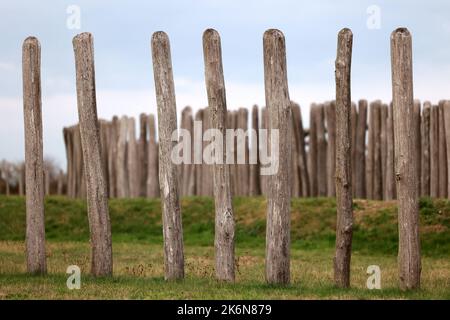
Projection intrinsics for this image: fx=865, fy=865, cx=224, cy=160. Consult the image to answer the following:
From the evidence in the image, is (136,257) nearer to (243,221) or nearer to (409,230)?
(243,221)

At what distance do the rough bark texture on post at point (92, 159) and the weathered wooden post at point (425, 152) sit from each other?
12065mm

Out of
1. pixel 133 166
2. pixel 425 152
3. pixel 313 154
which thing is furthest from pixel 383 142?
pixel 133 166

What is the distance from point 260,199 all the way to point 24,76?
10.8 meters

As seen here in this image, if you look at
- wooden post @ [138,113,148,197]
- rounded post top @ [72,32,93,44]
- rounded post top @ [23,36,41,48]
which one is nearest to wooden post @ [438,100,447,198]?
wooden post @ [138,113,148,197]

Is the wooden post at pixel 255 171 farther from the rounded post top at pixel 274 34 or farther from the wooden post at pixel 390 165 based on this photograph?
the rounded post top at pixel 274 34

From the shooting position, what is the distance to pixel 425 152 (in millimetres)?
22172

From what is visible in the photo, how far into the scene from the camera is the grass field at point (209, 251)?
11000 mm

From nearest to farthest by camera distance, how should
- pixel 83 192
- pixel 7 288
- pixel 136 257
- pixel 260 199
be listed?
pixel 7 288
pixel 136 257
pixel 260 199
pixel 83 192

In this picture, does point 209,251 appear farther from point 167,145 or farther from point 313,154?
point 167,145

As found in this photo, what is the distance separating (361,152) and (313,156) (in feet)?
4.87

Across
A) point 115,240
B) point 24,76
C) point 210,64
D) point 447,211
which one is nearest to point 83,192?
point 115,240

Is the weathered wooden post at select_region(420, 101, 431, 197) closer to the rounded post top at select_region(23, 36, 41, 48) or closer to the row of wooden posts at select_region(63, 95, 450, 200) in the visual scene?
the row of wooden posts at select_region(63, 95, 450, 200)

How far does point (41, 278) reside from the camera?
12.5 m

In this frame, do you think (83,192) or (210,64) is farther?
(83,192)
